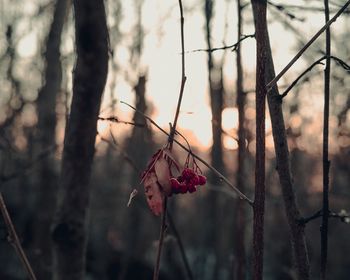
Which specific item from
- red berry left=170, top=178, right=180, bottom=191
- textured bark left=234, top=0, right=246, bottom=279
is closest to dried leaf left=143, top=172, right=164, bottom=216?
red berry left=170, top=178, right=180, bottom=191

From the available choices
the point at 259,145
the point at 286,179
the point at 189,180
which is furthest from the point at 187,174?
the point at 259,145

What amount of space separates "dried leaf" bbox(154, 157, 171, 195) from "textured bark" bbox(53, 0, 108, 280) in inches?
13.4

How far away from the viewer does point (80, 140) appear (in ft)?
4.57

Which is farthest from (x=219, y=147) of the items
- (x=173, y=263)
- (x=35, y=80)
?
(x=35, y=80)

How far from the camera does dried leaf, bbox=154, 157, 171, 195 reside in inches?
43.0

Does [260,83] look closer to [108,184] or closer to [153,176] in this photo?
[153,176]

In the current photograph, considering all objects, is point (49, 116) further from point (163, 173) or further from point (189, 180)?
point (163, 173)

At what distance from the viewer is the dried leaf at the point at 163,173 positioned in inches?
43.0

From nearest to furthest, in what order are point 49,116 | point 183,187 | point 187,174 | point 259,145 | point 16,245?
point 259,145
point 16,245
point 183,187
point 187,174
point 49,116

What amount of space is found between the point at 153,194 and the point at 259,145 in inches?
10.1

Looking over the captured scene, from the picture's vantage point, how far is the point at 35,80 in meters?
14.9

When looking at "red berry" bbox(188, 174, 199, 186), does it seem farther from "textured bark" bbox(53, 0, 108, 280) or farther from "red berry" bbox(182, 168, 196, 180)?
"textured bark" bbox(53, 0, 108, 280)

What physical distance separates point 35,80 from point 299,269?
1446 centimetres

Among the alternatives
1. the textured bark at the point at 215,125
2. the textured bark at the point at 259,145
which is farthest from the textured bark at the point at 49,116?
the textured bark at the point at 259,145
